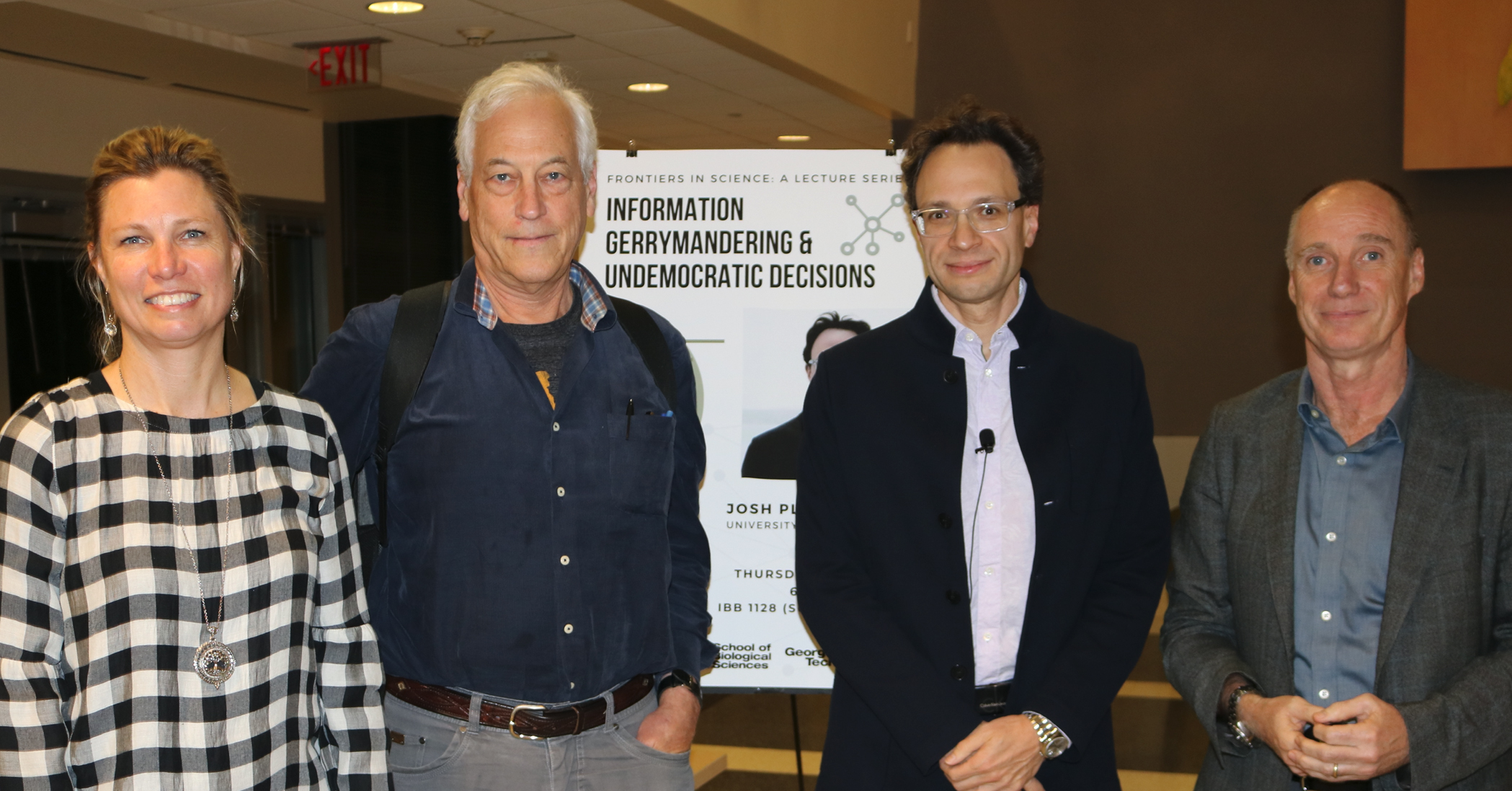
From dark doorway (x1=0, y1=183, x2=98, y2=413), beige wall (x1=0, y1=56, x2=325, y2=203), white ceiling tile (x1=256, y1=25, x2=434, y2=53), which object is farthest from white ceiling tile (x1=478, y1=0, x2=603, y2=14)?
dark doorway (x1=0, y1=183, x2=98, y2=413)

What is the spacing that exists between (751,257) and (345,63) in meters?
4.44

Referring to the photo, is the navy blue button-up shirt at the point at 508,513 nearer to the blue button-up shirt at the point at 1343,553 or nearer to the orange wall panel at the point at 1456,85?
the blue button-up shirt at the point at 1343,553

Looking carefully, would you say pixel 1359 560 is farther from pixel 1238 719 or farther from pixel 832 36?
pixel 832 36

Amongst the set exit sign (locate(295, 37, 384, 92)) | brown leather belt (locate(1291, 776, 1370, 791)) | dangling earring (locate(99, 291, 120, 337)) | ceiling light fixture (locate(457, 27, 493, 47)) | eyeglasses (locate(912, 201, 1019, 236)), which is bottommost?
brown leather belt (locate(1291, 776, 1370, 791))

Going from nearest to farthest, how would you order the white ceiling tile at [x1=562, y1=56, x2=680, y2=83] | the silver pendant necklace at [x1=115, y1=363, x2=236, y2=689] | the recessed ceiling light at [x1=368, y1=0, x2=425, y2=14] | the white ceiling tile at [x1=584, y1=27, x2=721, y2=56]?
the silver pendant necklace at [x1=115, y1=363, x2=236, y2=689] → the recessed ceiling light at [x1=368, y1=0, x2=425, y2=14] → the white ceiling tile at [x1=584, y1=27, x2=721, y2=56] → the white ceiling tile at [x1=562, y1=56, x2=680, y2=83]

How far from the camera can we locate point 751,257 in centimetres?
294

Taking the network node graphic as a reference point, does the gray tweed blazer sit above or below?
below

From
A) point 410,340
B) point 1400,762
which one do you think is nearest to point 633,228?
point 410,340

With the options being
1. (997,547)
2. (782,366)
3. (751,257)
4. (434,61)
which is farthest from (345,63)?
(997,547)

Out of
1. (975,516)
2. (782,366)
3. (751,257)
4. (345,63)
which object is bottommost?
(975,516)

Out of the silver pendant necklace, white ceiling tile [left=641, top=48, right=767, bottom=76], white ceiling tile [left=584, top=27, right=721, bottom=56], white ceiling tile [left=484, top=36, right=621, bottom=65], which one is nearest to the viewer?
the silver pendant necklace

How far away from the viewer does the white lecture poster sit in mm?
2930

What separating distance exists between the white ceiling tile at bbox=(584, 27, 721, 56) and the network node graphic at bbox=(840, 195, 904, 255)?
11.5 feet

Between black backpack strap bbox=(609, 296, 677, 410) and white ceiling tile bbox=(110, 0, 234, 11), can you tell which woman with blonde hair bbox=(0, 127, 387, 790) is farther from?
white ceiling tile bbox=(110, 0, 234, 11)
